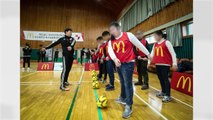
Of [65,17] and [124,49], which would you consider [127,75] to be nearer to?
[124,49]

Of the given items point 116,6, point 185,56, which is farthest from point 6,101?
point 116,6

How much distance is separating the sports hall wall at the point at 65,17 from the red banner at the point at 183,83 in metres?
18.8

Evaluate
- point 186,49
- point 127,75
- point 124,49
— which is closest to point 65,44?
point 124,49

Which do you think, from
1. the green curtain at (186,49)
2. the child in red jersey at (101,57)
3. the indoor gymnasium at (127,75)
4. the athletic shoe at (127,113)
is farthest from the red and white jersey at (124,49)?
the green curtain at (186,49)

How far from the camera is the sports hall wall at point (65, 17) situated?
22562 millimetres

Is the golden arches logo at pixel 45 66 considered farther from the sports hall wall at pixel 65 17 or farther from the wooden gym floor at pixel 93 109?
the sports hall wall at pixel 65 17

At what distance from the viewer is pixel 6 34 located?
1083 millimetres

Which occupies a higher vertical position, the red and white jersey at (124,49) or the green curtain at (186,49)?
the green curtain at (186,49)

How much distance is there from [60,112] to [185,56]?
6968mm

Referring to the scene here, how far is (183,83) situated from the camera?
16.3ft

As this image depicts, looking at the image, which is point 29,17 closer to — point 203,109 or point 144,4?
point 144,4

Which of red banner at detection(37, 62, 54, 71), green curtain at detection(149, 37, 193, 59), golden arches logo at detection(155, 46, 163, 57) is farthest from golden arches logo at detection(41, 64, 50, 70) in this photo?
golden arches logo at detection(155, 46, 163, 57)

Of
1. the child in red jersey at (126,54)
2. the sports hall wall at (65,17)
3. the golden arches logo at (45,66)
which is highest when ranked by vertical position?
the sports hall wall at (65,17)

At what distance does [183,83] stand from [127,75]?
280 centimetres
